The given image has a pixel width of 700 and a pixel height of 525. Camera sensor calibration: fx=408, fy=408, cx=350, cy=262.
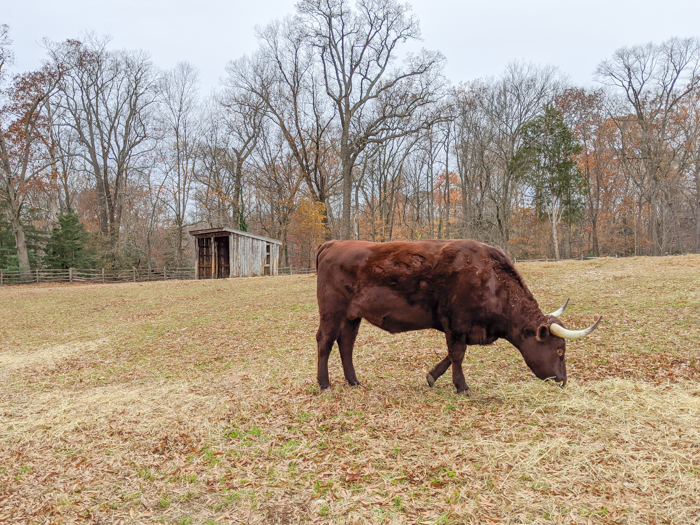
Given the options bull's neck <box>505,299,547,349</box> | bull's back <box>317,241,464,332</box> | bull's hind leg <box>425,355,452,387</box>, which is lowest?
bull's hind leg <box>425,355,452,387</box>

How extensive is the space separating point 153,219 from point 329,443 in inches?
1626

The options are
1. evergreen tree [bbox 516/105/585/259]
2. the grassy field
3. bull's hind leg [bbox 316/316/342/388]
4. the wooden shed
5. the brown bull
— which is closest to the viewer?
the grassy field

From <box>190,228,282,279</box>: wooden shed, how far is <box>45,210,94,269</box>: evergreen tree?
9.37 m

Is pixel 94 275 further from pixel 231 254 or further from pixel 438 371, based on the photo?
pixel 438 371

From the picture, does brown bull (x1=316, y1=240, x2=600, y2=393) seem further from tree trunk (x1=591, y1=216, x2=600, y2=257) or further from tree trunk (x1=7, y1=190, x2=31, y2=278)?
tree trunk (x1=591, y1=216, x2=600, y2=257)

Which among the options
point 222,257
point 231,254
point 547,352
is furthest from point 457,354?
point 222,257

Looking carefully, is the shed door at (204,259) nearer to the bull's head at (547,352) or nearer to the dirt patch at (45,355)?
the dirt patch at (45,355)

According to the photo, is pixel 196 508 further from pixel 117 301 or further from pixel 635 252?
pixel 635 252

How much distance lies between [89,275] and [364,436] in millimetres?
33641

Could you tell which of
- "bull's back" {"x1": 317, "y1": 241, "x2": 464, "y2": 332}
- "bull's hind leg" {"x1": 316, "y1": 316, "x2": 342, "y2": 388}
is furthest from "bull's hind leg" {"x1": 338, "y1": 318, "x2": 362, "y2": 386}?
"bull's back" {"x1": 317, "y1": 241, "x2": 464, "y2": 332}

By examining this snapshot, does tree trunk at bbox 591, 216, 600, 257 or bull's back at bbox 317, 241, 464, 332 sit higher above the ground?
tree trunk at bbox 591, 216, 600, 257

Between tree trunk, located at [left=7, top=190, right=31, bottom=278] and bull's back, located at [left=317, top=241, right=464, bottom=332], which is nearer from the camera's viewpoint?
bull's back, located at [left=317, top=241, right=464, bottom=332]

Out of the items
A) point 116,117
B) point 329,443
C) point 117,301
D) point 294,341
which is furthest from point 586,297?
point 116,117

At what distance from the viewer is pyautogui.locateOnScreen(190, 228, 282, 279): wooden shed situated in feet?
92.9
